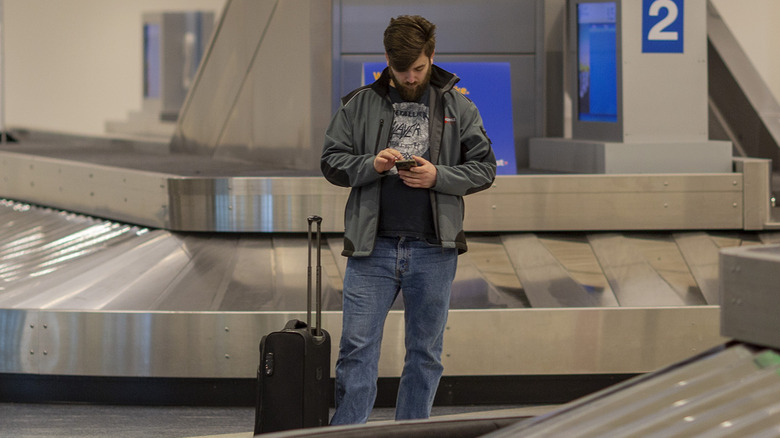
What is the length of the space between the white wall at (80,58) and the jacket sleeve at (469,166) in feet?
45.8

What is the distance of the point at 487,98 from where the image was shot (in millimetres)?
5734

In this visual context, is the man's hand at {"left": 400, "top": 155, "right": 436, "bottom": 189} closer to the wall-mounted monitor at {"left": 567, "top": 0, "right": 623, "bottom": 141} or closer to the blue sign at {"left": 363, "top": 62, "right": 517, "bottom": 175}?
the blue sign at {"left": 363, "top": 62, "right": 517, "bottom": 175}

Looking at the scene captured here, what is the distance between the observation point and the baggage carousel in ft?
14.3

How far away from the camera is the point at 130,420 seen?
409 centimetres

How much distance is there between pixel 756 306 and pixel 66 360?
3.52 meters

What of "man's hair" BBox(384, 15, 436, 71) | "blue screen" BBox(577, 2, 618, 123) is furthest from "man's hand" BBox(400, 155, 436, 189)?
"blue screen" BBox(577, 2, 618, 123)

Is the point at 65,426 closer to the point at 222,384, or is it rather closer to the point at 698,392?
the point at 222,384

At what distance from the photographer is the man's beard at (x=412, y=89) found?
9.74 feet

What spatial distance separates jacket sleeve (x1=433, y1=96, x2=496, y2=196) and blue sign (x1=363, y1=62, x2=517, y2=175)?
2487mm

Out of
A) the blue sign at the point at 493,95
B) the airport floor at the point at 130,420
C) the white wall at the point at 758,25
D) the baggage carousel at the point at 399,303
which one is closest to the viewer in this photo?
the airport floor at the point at 130,420

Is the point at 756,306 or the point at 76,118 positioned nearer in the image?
the point at 756,306

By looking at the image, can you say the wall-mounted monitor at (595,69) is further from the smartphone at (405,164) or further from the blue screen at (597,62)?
the smartphone at (405,164)

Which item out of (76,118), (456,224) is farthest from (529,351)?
(76,118)

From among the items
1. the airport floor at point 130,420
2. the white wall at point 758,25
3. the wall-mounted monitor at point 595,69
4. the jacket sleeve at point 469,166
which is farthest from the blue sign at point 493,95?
the white wall at point 758,25
